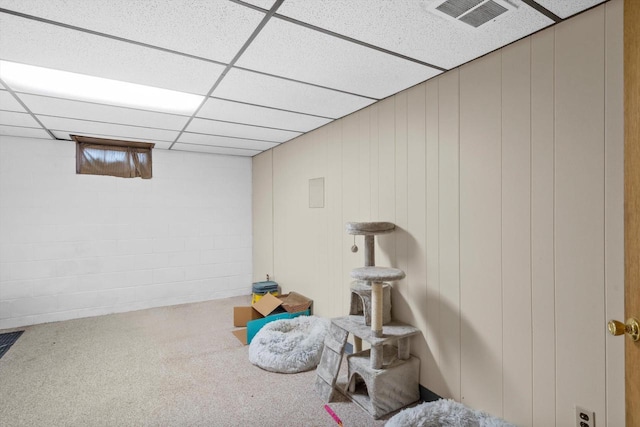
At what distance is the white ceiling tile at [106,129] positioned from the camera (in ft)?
10.4

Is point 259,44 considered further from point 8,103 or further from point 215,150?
point 215,150

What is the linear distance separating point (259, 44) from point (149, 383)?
2529 millimetres

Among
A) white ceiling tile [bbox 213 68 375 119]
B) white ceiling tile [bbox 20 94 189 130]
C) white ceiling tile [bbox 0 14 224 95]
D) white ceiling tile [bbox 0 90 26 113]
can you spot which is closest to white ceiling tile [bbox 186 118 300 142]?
white ceiling tile [bbox 20 94 189 130]

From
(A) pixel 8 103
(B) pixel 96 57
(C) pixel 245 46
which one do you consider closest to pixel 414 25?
(C) pixel 245 46

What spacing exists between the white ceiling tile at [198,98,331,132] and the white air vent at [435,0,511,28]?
1.67m

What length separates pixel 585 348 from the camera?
1.47m

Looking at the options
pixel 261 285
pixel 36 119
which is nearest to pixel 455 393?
pixel 261 285

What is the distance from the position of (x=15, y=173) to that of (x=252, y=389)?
12.3 ft

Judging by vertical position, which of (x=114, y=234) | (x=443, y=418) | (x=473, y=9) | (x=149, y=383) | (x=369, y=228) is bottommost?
(x=149, y=383)

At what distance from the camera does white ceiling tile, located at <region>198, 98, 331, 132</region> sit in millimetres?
2695

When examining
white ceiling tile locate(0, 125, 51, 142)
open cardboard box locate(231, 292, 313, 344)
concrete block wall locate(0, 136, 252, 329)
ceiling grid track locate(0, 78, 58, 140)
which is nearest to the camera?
ceiling grid track locate(0, 78, 58, 140)

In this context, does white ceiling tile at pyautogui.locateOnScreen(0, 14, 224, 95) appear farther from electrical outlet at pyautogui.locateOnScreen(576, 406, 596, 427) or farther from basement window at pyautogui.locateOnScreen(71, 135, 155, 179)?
electrical outlet at pyautogui.locateOnScreen(576, 406, 596, 427)

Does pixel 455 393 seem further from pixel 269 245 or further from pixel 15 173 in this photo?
pixel 15 173

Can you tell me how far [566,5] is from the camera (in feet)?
4.56
